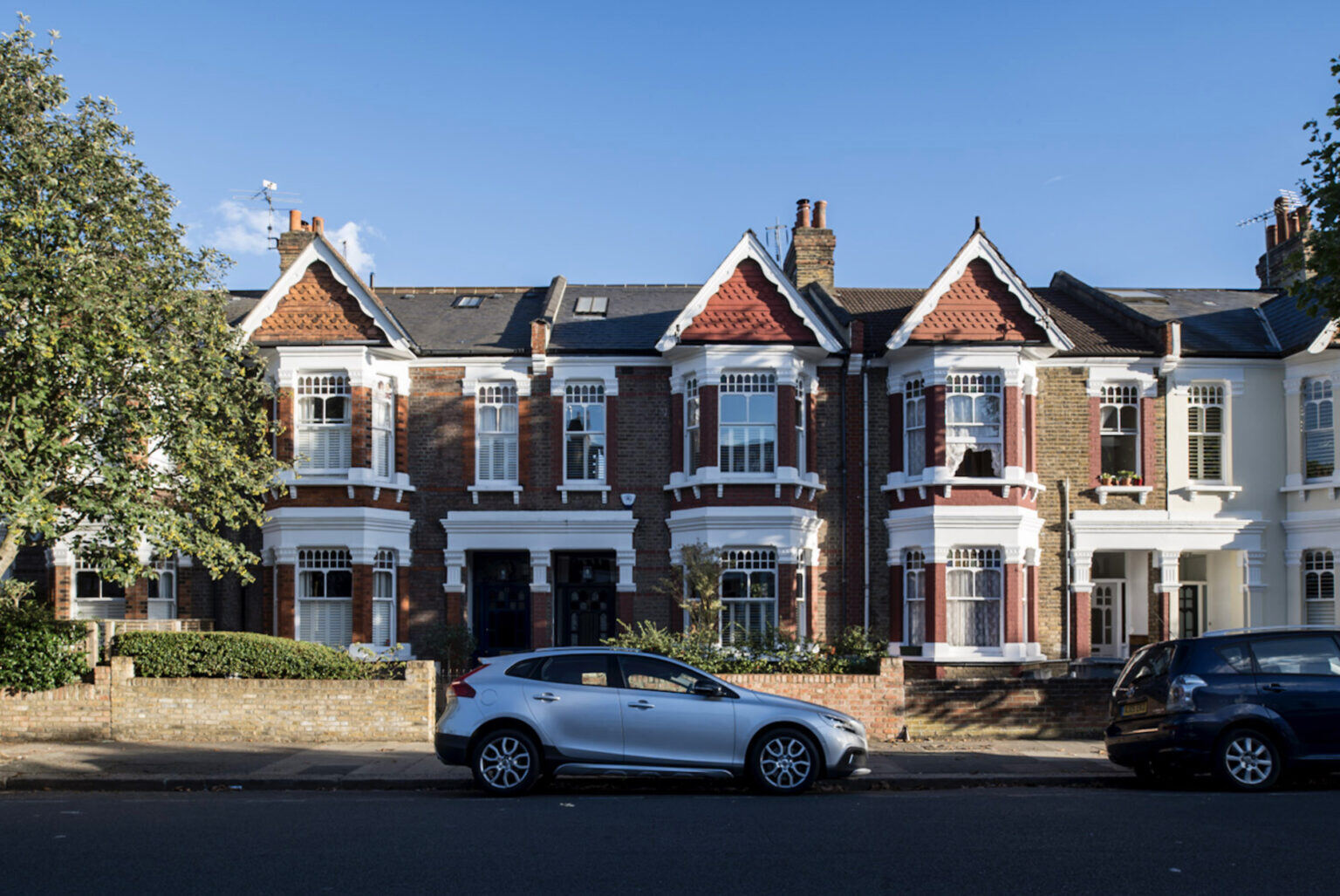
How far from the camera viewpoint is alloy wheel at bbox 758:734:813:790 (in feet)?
40.8

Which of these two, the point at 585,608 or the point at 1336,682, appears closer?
the point at 1336,682

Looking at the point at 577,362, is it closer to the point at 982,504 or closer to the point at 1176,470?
the point at 982,504

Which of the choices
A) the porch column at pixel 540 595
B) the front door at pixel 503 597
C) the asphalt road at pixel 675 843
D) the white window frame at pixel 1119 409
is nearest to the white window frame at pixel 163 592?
the front door at pixel 503 597

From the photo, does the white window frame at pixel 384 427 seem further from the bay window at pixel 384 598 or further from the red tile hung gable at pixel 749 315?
the red tile hung gable at pixel 749 315

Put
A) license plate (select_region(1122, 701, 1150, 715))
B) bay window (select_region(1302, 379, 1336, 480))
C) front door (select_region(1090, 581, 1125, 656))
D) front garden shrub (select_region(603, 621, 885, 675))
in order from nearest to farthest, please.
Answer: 1. license plate (select_region(1122, 701, 1150, 715))
2. front garden shrub (select_region(603, 621, 885, 675))
3. bay window (select_region(1302, 379, 1336, 480))
4. front door (select_region(1090, 581, 1125, 656))

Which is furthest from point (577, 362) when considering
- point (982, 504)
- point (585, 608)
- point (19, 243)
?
point (19, 243)

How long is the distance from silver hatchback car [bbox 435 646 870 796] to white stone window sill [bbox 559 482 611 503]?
10518 millimetres

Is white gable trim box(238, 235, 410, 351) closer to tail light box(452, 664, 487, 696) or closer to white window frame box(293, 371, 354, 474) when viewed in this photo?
white window frame box(293, 371, 354, 474)

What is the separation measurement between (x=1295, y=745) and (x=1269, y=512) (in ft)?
38.2

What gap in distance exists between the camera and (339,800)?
12.3 m

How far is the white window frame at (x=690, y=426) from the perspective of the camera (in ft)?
74.1

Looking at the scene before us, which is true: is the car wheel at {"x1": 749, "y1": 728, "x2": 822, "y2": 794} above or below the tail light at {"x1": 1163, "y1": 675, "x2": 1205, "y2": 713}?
below

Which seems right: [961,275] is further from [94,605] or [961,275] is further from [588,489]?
[94,605]

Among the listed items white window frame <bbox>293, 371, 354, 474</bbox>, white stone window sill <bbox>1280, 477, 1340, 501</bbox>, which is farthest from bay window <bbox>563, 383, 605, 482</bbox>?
white stone window sill <bbox>1280, 477, 1340, 501</bbox>
